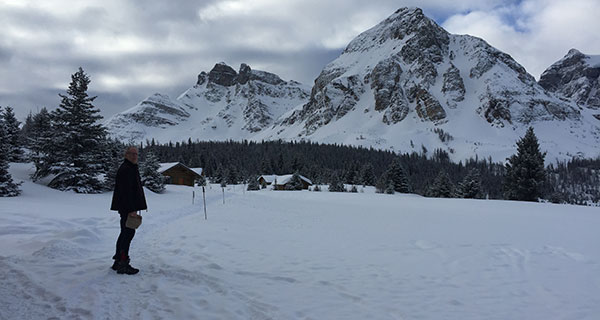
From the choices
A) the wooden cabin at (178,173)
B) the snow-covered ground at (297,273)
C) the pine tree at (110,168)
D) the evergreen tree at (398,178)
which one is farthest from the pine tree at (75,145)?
the evergreen tree at (398,178)

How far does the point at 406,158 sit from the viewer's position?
145500 millimetres

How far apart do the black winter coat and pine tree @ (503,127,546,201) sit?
33.2 meters

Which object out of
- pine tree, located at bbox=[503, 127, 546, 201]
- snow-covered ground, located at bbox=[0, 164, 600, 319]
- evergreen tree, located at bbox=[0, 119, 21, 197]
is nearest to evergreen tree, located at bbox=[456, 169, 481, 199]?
pine tree, located at bbox=[503, 127, 546, 201]

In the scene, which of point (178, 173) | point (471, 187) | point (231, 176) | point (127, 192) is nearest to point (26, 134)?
point (178, 173)

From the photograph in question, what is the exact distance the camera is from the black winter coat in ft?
18.8

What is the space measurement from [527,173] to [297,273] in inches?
1238

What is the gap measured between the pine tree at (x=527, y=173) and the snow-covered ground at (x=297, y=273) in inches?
856

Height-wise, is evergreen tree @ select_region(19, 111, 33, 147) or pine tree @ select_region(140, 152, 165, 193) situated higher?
evergreen tree @ select_region(19, 111, 33, 147)

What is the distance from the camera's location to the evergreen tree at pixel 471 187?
4156cm

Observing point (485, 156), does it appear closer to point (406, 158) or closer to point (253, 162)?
point (406, 158)

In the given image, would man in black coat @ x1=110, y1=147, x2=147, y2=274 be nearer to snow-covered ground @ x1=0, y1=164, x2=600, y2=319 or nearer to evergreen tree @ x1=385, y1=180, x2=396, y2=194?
snow-covered ground @ x1=0, y1=164, x2=600, y2=319

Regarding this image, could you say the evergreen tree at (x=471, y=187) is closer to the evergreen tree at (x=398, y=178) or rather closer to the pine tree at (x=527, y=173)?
the evergreen tree at (x=398, y=178)

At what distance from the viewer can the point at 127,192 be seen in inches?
229

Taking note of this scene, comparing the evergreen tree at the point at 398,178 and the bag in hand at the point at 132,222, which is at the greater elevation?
the evergreen tree at the point at 398,178
